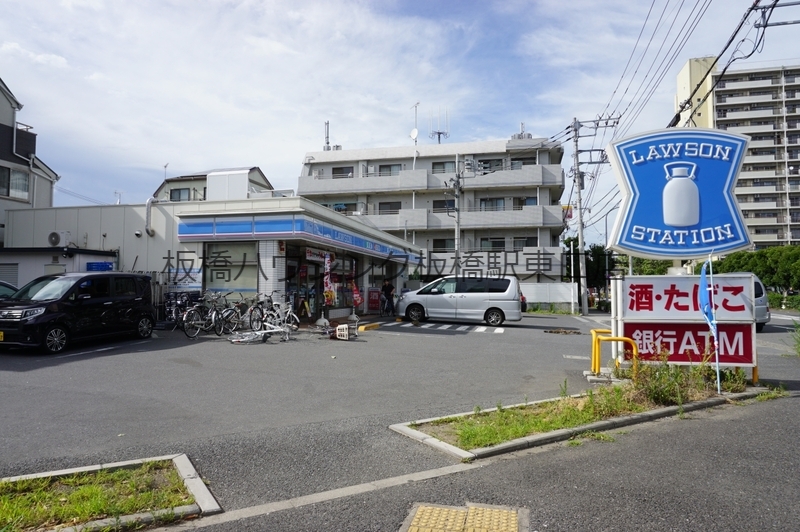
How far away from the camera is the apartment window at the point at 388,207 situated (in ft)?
134

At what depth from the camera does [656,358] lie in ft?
Result: 25.0

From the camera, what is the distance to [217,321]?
1327 centimetres

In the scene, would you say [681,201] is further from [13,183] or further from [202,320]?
[13,183]

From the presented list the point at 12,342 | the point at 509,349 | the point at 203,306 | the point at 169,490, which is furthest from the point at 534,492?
the point at 203,306

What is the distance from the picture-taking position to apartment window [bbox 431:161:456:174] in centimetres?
3978

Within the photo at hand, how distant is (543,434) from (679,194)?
4828mm

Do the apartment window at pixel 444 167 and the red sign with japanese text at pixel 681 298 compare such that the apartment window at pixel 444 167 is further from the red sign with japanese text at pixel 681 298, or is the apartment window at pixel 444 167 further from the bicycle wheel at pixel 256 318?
the red sign with japanese text at pixel 681 298

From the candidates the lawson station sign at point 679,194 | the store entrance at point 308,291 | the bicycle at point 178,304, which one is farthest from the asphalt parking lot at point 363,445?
the store entrance at point 308,291

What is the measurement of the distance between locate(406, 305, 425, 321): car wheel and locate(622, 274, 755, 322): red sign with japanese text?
37.3ft

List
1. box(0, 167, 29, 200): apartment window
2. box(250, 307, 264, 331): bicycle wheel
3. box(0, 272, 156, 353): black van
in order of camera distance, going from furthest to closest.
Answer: box(0, 167, 29, 200): apartment window, box(250, 307, 264, 331): bicycle wheel, box(0, 272, 156, 353): black van

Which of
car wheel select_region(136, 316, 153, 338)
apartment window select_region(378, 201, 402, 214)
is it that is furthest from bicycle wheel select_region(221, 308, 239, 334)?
apartment window select_region(378, 201, 402, 214)

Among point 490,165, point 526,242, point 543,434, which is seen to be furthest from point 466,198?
point 543,434

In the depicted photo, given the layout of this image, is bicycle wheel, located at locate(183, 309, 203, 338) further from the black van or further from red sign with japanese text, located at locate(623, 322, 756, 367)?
red sign with japanese text, located at locate(623, 322, 756, 367)

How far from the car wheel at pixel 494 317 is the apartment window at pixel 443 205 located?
21.4 meters
